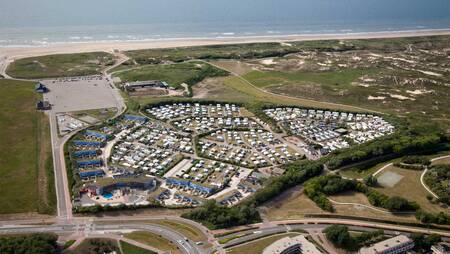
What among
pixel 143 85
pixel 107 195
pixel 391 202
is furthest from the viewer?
pixel 143 85

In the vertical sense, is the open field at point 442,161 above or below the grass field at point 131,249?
above

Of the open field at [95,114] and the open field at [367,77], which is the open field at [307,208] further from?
the open field at [95,114]

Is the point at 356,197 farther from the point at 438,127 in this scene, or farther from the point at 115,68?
the point at 115,68

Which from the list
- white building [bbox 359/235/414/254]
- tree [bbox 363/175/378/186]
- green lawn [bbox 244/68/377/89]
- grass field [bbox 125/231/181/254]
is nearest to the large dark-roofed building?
green lawn [bbox 244/68/377/89]

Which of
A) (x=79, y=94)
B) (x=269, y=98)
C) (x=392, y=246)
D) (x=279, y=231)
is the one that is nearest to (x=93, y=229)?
(x=279, y=231)

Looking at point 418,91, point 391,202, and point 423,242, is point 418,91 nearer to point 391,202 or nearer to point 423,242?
point 391,202

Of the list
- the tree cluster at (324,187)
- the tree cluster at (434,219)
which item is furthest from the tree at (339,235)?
the tree cluster at (434,219)
